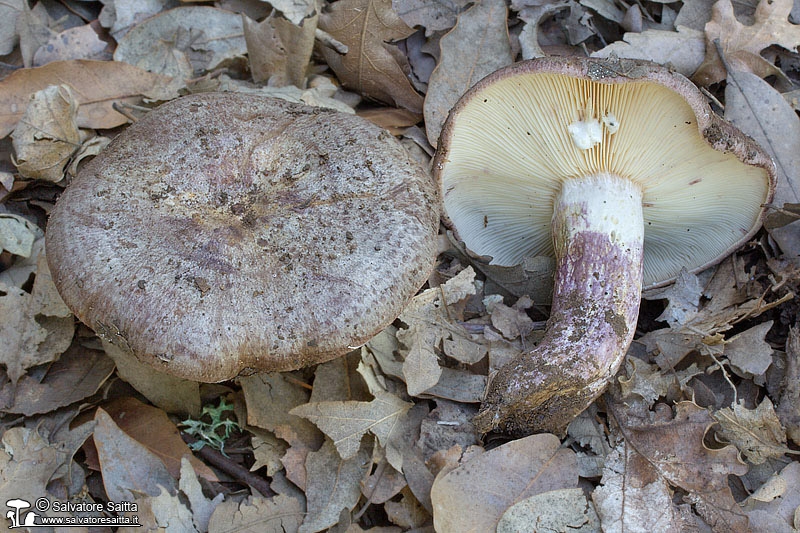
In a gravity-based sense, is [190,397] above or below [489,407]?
below

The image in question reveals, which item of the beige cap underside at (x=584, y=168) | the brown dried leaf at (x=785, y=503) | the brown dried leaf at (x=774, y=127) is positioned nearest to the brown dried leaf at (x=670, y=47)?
the brown dried leaf at (x=774, y=127)

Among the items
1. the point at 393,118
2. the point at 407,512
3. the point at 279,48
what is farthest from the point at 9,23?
the point at 407,512

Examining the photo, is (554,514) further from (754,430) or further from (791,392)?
(791,392)

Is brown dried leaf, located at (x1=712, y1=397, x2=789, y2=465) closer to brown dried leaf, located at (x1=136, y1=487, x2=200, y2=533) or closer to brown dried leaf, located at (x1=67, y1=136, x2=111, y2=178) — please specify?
brown dried leaf, located at (x1=136, y1=487, x2=200, y2=533)

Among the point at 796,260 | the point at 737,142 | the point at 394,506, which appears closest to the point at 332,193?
the point at 394,506

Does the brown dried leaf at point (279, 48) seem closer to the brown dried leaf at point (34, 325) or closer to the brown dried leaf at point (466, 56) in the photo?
the brown dried leaf at point (466, 56)

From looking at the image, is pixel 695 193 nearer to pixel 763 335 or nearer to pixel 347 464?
pixel 763 335
